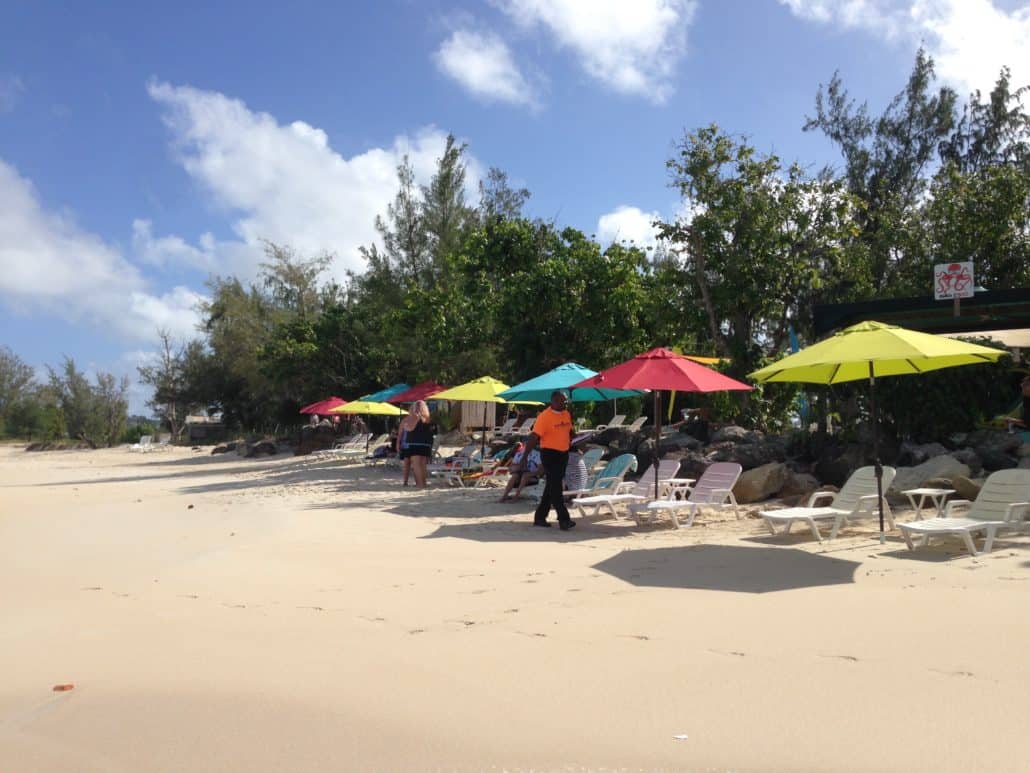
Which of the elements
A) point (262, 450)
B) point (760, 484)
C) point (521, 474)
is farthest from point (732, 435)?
point (262, 450)

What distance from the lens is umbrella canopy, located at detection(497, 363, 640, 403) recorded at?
42.2 ft

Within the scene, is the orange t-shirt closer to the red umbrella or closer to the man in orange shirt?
the man in orange shirt

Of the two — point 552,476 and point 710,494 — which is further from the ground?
point 552,476

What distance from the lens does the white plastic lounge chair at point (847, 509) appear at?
7977 mm

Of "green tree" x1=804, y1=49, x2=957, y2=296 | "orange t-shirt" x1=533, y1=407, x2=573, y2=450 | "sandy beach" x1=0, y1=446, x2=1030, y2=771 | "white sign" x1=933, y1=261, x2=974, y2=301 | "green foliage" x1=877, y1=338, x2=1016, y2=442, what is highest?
"green tree" x1=804, y1=49, x2=957, y2=296

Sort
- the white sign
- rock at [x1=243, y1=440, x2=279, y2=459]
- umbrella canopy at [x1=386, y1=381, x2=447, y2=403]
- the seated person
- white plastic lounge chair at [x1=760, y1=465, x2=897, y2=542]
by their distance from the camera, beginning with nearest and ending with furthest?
white plastic lounge chair at [x1=760, y1=465, x2=897, y2=542] → the seated person → the white sign → umbrella canopy at [x1=386, y1=381, x2=447, y2=403] → rock at [x1=243, y1=440, x2=279, y2=459]

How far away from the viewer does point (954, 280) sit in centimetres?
1247

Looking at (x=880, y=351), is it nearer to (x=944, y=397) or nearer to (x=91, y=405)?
(x=944, y=397)

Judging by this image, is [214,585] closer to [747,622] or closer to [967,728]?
[747,622]

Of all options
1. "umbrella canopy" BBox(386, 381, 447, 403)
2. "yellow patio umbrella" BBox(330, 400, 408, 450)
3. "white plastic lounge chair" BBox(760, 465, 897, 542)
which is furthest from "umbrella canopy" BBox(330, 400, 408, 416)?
"white plastic lounge chair" BBox(760, 465, 897, 542)

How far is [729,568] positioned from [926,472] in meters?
4.34

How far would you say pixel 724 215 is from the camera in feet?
48.6

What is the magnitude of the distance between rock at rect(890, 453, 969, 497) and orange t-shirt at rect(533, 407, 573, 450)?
3.81 meters

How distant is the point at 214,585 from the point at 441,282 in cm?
1995
